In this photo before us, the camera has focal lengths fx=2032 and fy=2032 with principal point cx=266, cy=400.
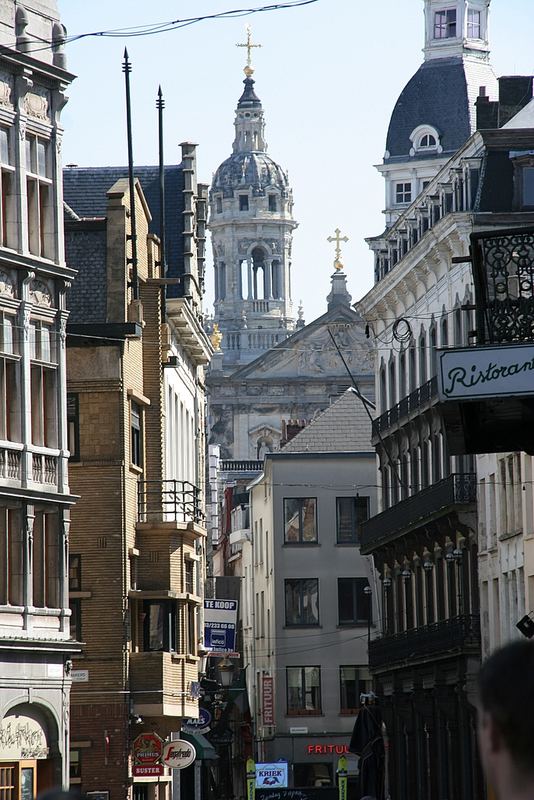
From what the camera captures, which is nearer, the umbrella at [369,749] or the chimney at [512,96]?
the umbrella at [369,749]

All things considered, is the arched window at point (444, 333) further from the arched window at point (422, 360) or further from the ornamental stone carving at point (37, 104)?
the ornamental stone carving at point (37, 104)

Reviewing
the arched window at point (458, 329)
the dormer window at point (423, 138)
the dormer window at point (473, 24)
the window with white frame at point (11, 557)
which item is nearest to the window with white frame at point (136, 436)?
the window with white frame at point (11, 557)

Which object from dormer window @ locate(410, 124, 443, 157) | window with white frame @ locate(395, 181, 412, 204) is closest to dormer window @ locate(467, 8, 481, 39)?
dormer window @ locate(410, 124, 443, 157)

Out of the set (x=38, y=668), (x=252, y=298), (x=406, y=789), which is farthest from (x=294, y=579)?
(x=252, y=298)

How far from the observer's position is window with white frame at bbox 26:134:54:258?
30781 millimetres

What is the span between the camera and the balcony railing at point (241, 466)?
125688 mm

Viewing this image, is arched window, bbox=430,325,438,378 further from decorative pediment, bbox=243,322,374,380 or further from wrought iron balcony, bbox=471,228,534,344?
decorative pediment, bbox=243,322,374,380

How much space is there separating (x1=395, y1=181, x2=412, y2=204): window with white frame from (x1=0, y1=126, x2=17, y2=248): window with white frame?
9486 centimetres

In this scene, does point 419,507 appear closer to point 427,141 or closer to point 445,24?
point 427,141

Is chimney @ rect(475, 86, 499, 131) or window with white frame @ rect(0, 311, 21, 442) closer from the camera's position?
window with white frame @ rect(0, 311, 21, 442)

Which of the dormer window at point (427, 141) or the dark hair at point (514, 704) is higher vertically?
the dormer window at point (427, 141)

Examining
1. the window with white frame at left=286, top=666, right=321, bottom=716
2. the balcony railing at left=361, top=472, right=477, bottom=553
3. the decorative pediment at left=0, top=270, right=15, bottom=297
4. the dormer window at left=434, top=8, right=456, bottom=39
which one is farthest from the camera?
the dormer window at left=434, top=8, right=456, bottom=39

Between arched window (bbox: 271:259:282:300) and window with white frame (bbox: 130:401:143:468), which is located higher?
arched window (bbox: 271:259:282:300)

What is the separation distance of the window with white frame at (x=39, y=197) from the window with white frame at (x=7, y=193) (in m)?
0.57
